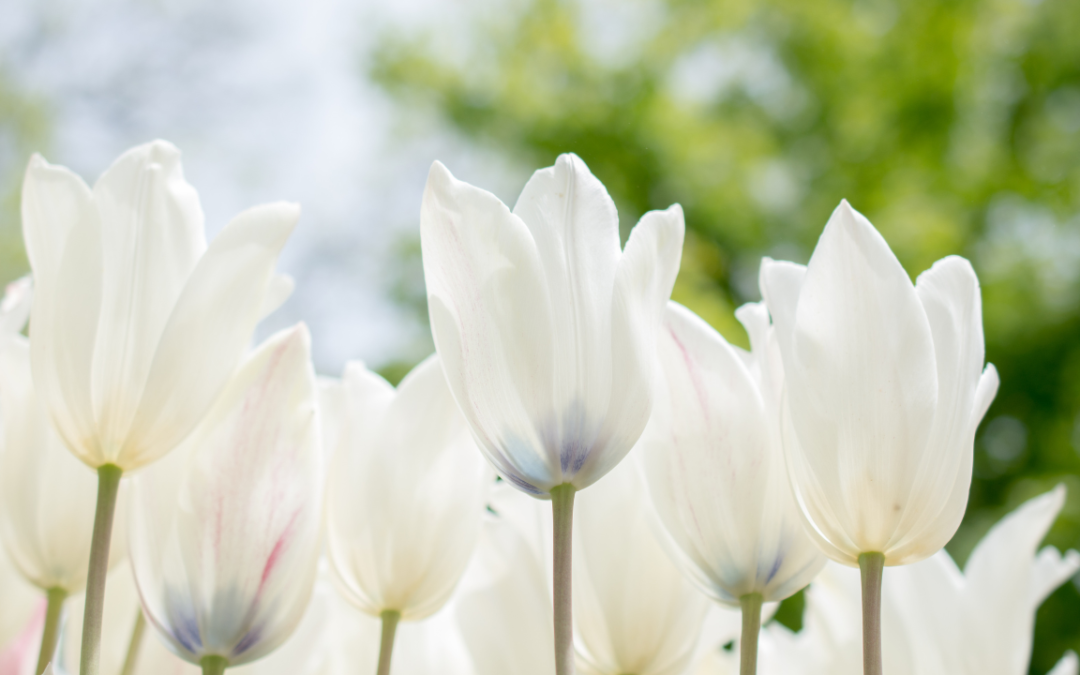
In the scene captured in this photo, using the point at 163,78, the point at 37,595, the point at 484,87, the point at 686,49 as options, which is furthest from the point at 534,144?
the point at 37,595

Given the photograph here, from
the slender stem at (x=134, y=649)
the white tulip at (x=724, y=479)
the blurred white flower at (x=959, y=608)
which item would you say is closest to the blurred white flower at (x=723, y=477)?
the white tulip at (x=724, y=479)

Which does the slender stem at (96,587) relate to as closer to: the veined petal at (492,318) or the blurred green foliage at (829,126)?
the veined petal at (492,318)

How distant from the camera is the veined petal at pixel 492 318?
0.84ft

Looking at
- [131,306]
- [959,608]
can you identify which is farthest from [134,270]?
[959,608]

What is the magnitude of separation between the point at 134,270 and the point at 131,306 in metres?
0.01

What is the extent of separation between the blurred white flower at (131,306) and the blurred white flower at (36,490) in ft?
0.27

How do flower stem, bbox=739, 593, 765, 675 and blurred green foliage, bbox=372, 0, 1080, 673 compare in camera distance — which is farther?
blurred green foliage, bbox=372, 0, 1080, 673

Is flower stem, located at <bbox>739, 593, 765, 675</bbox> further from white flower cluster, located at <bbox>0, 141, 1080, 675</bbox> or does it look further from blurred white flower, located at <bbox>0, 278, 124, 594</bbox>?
blurred white flower, located at <bbox>0, 278, 124, 594</bbox>

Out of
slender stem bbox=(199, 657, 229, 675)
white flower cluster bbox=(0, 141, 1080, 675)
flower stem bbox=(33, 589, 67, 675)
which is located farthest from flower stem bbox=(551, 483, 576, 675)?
flower stem bbox=(33, 589, 67, 675)

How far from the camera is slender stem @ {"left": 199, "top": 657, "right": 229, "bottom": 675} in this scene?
11.2 inches

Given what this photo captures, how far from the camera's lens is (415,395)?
12.8 inches

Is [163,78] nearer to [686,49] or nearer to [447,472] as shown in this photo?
[686,49]

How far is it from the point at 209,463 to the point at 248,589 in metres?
0.04

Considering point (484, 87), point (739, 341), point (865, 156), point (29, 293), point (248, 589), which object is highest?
point (484, 87)
